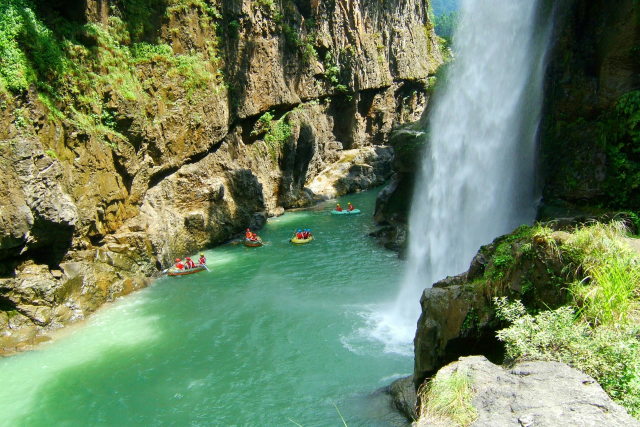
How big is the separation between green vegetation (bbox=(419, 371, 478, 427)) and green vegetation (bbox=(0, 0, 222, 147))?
14167mm

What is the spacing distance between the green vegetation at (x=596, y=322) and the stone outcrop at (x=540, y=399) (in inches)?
11.2

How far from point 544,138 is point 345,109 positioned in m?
27.7

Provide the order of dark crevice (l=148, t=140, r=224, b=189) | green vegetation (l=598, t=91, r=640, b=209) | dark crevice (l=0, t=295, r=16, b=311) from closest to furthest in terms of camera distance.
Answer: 1. green vegetation (l=598, t=91, r=640, b=209)
2. dark crevice (l=0, t=295, r=16, b=311)
3. dark crevice (l=148, t=140, r=224, b=189)

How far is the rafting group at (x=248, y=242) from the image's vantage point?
18062 mm

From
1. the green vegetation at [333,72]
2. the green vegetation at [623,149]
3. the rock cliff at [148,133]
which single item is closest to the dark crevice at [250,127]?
the rock cliff at [148,133]

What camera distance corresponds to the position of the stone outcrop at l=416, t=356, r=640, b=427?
2.86 metres

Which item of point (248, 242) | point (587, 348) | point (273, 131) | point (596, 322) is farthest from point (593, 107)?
point (273, 131)

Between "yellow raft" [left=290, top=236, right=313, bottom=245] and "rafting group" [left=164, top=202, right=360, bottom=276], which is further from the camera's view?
"yellow raft" [left=290, top=236, right=313, bottom=245]

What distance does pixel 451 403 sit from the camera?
11.8 ft

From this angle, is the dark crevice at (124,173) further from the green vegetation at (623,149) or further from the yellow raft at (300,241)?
the green vegetation at (623,149)

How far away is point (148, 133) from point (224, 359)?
38.2 feet

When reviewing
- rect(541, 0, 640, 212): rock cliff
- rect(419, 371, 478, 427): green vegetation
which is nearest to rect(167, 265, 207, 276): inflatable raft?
rect(541, 0, 640, 212): rock cliff

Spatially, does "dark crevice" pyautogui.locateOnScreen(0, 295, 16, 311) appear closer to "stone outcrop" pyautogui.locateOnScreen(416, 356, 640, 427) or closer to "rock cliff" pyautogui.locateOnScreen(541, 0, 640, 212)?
"stone outcrop" pyautogui.locateOnScreen(416, 356, 640, 427)

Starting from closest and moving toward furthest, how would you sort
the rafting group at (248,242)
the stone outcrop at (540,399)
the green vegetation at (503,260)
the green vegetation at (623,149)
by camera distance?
the stone outcrop at (540,399), the green vegetation at (503,260), the green vegetation at (623,149), the rafting group at (248,242)
